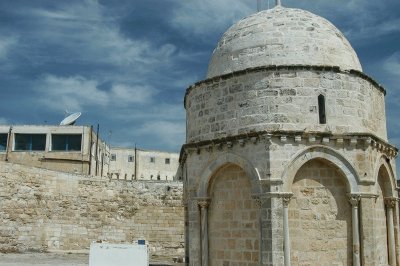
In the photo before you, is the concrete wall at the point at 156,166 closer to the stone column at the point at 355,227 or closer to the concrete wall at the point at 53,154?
the concrete wall at the point at 53,154

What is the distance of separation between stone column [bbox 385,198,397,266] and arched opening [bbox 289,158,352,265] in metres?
1.56

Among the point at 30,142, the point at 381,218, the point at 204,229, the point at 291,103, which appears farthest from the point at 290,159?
the point at 30,142

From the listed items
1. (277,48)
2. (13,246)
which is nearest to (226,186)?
(277,48)

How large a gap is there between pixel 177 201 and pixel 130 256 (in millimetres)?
15819

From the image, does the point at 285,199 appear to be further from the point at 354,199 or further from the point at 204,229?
the point at 204,229

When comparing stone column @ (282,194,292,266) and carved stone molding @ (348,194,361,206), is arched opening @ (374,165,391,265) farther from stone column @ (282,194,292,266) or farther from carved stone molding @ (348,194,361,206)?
stone column @ (282,194,292,266)

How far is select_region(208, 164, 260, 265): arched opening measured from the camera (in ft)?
30.2

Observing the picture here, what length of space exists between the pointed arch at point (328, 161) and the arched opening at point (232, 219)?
0.96 m

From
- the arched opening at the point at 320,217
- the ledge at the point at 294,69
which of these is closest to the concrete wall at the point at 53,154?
the ledge at the point at 294,69

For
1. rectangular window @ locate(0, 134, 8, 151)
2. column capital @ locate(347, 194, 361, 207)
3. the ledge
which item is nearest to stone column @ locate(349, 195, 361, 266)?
column capital @ locate(347, 194, 361, 207)

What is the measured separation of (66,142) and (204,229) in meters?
24.5

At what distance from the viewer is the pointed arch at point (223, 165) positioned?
29.9ft

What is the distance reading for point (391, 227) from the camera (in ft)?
33.2

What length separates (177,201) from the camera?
25500 millimetres
